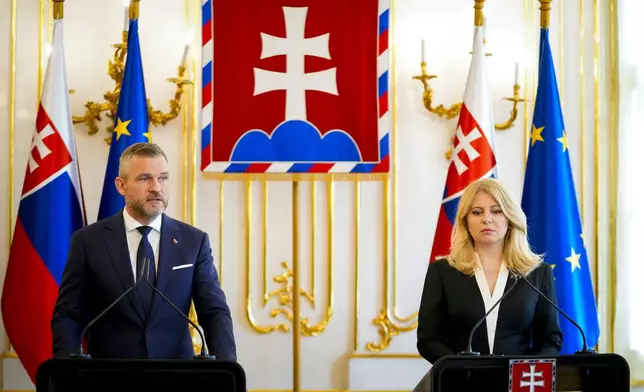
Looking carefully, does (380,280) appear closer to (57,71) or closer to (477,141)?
(477,141)

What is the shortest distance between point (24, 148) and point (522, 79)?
2552 mm

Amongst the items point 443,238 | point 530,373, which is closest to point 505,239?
point 530,373

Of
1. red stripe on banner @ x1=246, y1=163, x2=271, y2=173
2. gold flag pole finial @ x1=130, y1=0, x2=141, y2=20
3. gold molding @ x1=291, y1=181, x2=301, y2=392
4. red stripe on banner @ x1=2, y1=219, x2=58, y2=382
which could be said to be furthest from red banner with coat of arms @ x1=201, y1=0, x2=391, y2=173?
red stripe on banner @ x1=2, y1=219, x2=58, y2=382

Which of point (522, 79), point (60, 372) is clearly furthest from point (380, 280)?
point (60, 372)

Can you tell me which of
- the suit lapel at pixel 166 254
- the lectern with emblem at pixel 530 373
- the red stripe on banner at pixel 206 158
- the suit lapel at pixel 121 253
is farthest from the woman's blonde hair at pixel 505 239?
the red stripe on banner at pixel 206 158

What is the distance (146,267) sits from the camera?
8.82ft

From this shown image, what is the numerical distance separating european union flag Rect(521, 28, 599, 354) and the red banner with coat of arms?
2.37 ft

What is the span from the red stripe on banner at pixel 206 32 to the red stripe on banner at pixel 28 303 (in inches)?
45.9

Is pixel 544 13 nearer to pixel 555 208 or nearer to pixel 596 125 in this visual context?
pixel 596 125

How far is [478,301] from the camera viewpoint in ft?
8.95

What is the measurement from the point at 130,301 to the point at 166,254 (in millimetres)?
178

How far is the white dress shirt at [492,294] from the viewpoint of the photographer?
2688 millimetres

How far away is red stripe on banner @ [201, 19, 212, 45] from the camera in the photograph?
3969 mm

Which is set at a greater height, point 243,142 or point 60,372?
point 243,142
